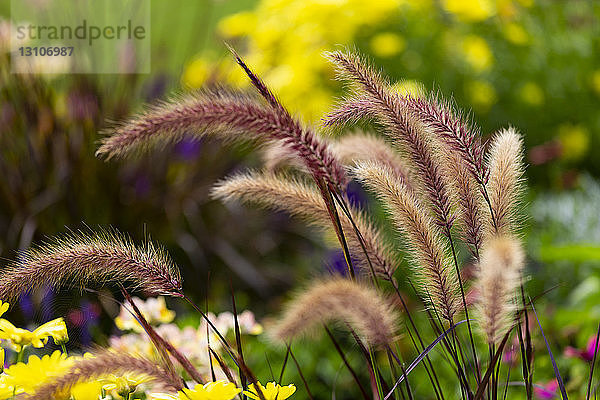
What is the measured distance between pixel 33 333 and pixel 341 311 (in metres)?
0.51

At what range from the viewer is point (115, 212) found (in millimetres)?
3207

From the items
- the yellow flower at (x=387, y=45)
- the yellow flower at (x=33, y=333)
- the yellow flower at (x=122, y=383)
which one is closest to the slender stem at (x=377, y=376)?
the yellow flower at (x=122, y=383)

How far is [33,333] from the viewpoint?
3.73 feet

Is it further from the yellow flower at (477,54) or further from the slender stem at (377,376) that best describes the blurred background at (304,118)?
the slender stem at (377,376)

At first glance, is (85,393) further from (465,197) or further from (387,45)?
(387,45)

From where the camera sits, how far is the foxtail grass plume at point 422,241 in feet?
3.34

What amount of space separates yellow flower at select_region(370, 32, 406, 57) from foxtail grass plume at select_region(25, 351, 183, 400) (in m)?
3.19

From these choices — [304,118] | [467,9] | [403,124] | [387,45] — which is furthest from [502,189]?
[467,9]

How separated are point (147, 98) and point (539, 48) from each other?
7.77ft

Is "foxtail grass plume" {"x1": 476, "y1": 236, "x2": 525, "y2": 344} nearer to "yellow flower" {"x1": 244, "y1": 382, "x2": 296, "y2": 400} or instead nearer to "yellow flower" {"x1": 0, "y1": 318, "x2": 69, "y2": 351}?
"yellow flower" {"x1": 244, "y1": 382, "x2": 296, "y2": 400}

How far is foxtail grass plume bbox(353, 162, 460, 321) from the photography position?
102cm

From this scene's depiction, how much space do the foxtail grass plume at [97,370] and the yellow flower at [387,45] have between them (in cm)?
319

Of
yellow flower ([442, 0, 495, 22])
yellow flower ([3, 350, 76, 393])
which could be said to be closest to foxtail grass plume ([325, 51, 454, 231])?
yellow flower ([3, 350, 76, 393])

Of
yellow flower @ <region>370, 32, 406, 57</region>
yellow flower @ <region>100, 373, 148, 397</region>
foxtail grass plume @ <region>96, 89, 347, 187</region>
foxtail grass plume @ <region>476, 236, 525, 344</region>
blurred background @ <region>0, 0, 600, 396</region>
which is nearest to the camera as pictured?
foxtail grass plume @ <region>476, 236, 525, 344</region>
